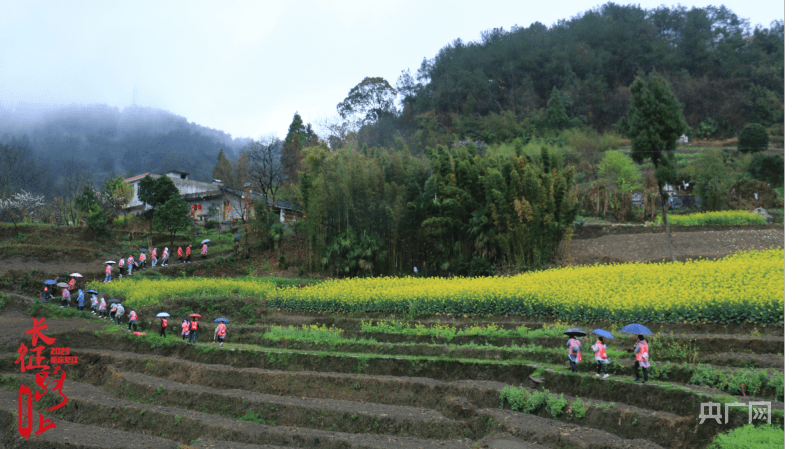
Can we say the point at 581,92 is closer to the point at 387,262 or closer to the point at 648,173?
the point at 648,173

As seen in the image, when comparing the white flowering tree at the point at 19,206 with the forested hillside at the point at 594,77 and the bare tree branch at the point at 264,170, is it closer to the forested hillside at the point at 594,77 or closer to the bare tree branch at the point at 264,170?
the bare tree branch at the point at 264,170

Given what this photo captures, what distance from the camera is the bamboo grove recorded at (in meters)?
21.5

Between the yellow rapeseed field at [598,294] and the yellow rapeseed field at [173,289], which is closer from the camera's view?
the yellow rapeseed field at [598,294]

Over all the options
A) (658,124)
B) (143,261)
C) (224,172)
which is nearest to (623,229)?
(658,124)

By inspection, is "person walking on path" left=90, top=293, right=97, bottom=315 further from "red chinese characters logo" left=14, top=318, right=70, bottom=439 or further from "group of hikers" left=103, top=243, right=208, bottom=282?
"group of hikers" left=103, top=243, right=208, bottom=282

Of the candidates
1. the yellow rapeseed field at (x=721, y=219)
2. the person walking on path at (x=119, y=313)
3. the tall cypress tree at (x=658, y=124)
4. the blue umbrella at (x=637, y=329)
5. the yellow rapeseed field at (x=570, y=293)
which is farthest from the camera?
the yellow rapeseed field at (x=721, y=219)

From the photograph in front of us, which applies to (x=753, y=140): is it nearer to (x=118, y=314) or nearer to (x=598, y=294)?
(x=598, y=294)

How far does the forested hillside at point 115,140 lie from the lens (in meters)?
90.0

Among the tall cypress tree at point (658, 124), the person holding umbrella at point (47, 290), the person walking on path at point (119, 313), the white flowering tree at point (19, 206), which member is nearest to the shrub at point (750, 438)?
the tall cypress tree at point (658, 124)

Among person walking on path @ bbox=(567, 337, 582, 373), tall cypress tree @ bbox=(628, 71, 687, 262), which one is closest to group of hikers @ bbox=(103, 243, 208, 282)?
person walking on path @ bbox=(567, 337, 582, 373)

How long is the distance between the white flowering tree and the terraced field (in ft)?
93.7

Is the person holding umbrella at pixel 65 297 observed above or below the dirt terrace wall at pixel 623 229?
below

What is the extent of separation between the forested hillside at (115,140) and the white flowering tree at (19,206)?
33.7m

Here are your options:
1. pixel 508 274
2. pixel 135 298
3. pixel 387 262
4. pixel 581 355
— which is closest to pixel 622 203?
pixel 508 274
